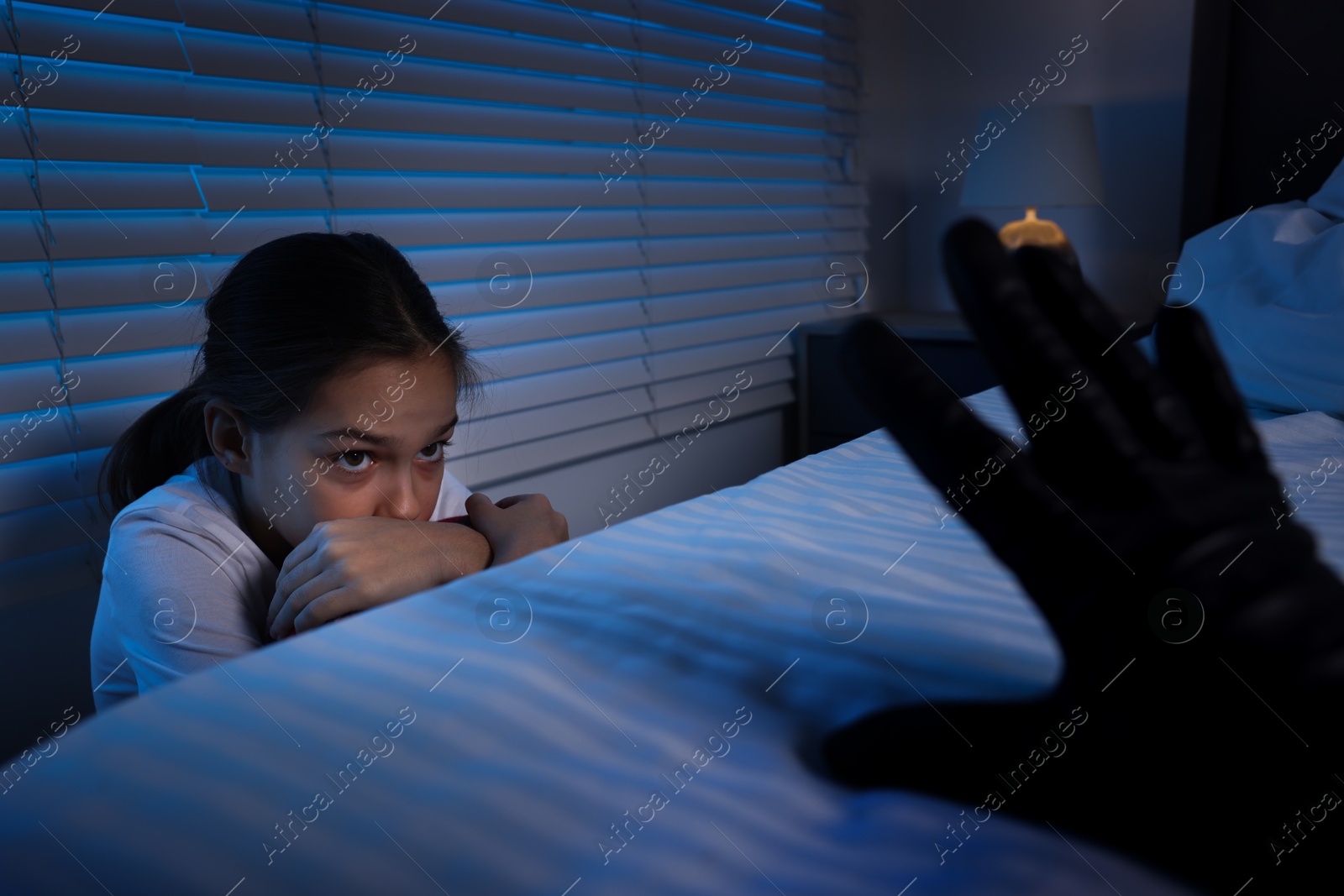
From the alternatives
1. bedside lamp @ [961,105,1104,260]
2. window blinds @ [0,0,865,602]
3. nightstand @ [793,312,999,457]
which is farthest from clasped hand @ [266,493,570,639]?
bedside lamp @ [961,105,1104,260]

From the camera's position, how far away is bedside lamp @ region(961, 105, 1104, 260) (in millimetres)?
2107

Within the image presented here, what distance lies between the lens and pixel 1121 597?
0.33 metres

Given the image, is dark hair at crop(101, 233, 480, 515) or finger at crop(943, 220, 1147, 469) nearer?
finger at crop(943, 220, 1147, 469)

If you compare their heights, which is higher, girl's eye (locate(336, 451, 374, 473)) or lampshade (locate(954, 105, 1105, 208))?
lampshade (locate(954, 105, 1105, 208))

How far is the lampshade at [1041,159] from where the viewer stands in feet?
6.91

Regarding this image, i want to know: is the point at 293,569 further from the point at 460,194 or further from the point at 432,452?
the point at 460,194

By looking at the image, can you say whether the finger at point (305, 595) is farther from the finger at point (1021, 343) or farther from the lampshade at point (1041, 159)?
the lampshade at point (1041, 159)

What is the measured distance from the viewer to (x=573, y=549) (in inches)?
25.6

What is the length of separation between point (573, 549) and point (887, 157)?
2.33 metres

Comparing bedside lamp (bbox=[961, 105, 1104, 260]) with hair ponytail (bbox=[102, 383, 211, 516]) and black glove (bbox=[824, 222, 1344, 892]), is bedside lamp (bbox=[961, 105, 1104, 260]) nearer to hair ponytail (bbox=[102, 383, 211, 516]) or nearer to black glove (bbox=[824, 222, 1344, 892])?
hair ponytail (bbox=[102, 383, 211, 516])

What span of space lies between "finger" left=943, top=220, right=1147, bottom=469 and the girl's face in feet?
2.27

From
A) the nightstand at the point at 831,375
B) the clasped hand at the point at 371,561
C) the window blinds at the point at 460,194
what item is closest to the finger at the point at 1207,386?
the clasped hand at the point at 371,561

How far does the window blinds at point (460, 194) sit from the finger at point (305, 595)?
0.52m

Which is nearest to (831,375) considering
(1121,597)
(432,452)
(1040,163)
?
(1040,163)
